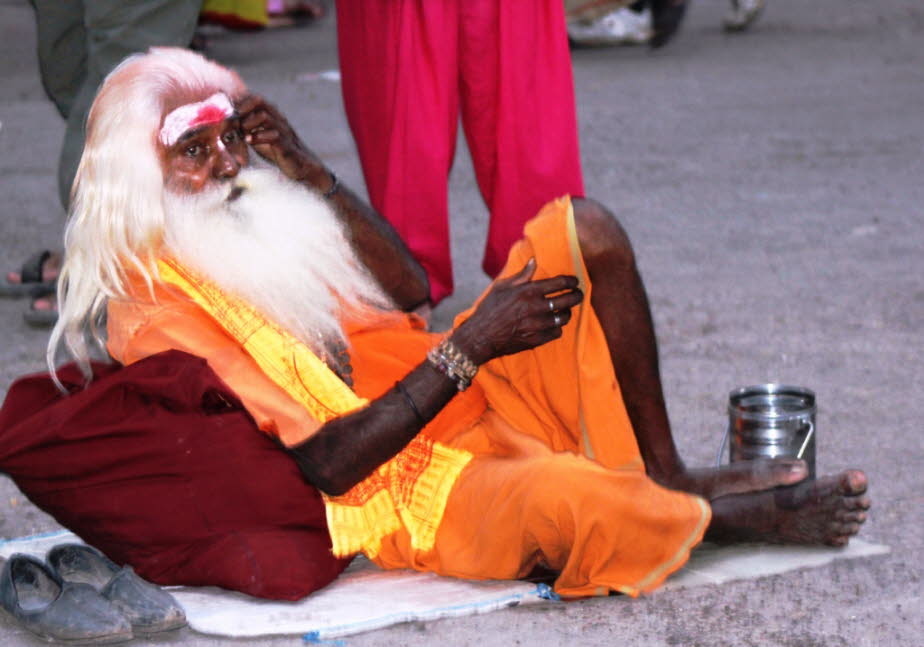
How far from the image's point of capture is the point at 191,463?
3146mm

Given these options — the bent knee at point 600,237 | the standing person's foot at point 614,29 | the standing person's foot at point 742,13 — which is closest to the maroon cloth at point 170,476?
the bent knee at point 600,237

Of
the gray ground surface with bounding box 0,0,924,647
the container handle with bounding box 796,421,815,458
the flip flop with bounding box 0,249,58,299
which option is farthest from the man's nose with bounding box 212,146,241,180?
the flip flop with bounding box 0,249,58,299

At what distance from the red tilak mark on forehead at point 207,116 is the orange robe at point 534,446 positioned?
1.19 ft

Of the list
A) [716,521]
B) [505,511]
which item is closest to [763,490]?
[716,521]

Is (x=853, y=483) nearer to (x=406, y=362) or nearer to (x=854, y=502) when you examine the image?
(x=854, y=502)

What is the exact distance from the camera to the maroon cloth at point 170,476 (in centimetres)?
310

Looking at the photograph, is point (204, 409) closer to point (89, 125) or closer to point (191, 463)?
point (191, 463)

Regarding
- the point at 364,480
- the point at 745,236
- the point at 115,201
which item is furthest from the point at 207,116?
the point at 745,236

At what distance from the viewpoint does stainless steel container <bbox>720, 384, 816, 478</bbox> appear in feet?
11.8

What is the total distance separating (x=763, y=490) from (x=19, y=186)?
488 centimetres

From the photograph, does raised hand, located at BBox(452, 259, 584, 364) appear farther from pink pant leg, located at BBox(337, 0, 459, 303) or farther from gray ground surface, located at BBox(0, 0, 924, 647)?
pink pant leg, located at BBox(337, 0, 459, 303)

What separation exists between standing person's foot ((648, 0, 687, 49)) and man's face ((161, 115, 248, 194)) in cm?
756

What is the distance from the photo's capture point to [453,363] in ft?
10.4

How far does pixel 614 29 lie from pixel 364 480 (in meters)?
7.94
